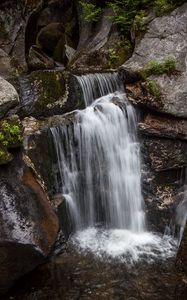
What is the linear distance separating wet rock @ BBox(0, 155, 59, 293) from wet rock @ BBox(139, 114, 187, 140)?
3264 millimetres

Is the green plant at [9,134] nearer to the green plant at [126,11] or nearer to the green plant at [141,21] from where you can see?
the green plant at [141,21]

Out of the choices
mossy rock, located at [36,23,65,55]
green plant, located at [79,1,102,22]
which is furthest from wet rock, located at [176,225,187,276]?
mossy rock, located at [36,23,65,55]

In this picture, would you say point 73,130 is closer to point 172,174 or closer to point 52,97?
point 52,97

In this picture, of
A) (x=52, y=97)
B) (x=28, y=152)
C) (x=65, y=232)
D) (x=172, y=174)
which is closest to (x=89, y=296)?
(x=65, y=232)

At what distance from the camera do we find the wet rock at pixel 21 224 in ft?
20.1

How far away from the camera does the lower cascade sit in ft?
28.3

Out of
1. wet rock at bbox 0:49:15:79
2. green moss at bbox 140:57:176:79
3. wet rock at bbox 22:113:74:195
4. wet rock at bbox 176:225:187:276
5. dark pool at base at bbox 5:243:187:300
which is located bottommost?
dark pool at base at bbox 5:243:187:300

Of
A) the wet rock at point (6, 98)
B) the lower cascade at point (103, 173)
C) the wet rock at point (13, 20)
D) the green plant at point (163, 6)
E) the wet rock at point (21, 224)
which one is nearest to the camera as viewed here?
the wet rock at point (21, 224)

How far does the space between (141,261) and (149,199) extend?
70.9 inches

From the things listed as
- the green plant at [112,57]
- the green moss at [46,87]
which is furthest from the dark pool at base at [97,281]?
the green plant at [112,57]

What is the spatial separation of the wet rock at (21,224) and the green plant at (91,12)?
7439 millimetres

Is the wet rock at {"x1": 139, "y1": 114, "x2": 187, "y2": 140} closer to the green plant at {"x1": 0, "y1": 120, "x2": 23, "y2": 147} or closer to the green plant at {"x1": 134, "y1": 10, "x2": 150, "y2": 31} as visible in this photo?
the green plant at {"x1": 134, "y1": 10, "x2": 150, "y2": 31}

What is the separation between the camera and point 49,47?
1415 cm

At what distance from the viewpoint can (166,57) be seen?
960 centimetres
